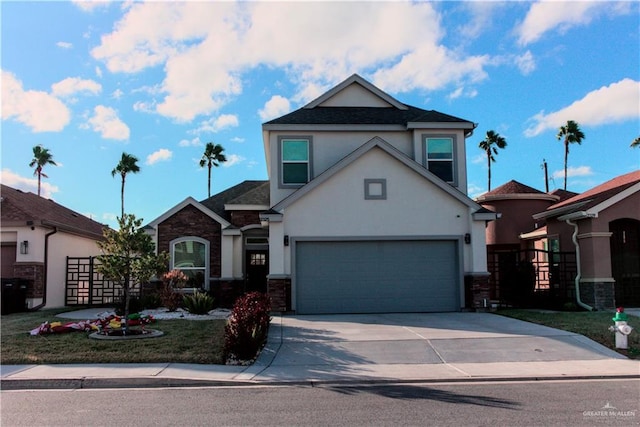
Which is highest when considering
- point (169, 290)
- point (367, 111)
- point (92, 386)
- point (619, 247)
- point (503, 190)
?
point (367, 111)

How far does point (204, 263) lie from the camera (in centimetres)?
1917

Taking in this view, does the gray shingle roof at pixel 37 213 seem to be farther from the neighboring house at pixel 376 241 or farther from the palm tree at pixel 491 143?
the palm tree at pixel 491 143

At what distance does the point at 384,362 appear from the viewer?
396 inches

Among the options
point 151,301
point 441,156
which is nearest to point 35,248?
Answer: point 151,301

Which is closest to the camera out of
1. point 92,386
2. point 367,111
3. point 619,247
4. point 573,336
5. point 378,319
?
point 92,386

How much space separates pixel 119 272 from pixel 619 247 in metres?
16.3

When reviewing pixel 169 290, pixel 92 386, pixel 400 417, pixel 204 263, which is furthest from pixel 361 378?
pixel 204 263

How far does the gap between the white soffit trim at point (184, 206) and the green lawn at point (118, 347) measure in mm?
6165

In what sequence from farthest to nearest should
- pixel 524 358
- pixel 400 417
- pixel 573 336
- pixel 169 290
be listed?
pixel 169 290 → pixel 573 336 → pixel 524 358 → pixel 400 417

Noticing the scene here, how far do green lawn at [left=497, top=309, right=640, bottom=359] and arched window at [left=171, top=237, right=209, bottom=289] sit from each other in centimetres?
1033

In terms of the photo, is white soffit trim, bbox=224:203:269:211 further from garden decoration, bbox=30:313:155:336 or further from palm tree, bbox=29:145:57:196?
palm tree, bbox=29:145:57:196

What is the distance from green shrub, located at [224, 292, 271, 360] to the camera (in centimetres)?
1012

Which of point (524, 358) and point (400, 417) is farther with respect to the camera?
point (524, 358)

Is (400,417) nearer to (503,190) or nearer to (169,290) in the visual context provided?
(169,290)
